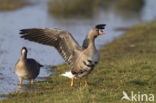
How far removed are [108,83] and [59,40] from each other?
2020mm

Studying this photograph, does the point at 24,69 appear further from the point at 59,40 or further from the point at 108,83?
the point at 108,83

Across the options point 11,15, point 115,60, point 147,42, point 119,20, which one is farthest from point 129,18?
point 115,60

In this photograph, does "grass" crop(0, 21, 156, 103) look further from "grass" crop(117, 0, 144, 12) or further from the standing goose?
"grass" crop(117, 0, 144, 12)

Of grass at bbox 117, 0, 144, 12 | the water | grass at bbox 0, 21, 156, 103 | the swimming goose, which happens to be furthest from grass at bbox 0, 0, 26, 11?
the swimming goose

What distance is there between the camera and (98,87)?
33.7 ft

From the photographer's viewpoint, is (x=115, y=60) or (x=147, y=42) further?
(x=147, y=42)

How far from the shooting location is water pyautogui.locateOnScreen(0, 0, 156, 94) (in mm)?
13578

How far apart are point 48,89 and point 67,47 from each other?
131 cm

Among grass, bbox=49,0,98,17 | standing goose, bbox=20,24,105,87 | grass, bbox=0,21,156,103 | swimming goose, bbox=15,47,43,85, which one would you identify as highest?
standing goose, bbox=20,24,105,87

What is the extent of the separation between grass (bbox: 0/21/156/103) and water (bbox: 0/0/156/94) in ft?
3.41

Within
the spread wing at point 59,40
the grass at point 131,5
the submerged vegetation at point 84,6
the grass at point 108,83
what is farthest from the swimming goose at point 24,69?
the grass at point 131,5

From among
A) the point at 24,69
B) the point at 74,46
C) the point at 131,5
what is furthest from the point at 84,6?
the point at 74,46

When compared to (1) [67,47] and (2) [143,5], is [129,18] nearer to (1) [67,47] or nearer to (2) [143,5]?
(2) [143,5]

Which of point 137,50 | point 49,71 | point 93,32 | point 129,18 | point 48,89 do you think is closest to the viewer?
point 93,32
